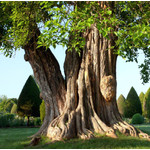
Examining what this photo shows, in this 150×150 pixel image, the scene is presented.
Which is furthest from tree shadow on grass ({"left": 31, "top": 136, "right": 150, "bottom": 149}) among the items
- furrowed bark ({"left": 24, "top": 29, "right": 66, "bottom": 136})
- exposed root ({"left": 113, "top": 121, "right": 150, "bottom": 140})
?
furrowed bark ({"left": 24, "top": 29, "right": 66, "bottom": 136})

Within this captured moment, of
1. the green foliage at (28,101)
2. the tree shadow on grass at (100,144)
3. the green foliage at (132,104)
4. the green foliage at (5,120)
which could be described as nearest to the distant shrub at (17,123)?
the green foliage at (5,120)

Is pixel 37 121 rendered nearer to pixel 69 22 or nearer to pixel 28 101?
pixel 28 101

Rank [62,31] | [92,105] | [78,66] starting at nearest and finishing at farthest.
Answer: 1. [62,31]
2. [92,105]
3. [78,66]

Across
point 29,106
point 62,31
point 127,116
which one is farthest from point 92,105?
point 127,116

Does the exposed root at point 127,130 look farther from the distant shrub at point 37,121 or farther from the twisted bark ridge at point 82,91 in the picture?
the distant shrub at point 37,121

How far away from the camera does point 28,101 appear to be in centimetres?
2134

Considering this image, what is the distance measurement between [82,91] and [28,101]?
12.9 meters

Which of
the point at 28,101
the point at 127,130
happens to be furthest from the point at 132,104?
the point at 127,130

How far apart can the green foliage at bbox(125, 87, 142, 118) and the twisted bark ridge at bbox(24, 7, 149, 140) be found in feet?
51.3

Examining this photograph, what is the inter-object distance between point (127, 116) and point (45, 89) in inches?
693

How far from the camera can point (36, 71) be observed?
10.8 metres

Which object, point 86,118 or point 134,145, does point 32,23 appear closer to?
point 86,118

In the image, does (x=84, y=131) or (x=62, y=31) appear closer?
(x=62, y=31)

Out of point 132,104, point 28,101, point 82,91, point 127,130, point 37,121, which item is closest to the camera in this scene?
point 127,130
